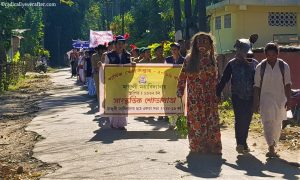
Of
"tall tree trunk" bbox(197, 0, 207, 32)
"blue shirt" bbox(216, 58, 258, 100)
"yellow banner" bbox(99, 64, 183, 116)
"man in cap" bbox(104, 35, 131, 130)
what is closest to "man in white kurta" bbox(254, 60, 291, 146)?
"blue shirt" bbox(216, 58, 258, 100)

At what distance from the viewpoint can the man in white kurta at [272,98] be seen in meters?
8.56

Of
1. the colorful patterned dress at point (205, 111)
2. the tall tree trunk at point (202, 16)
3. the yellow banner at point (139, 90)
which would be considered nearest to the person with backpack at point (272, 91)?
the colorful patterned dress at point (205, 111)

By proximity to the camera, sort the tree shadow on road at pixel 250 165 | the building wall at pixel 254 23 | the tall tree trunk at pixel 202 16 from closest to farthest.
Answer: the tree shadow on road at pixel 250 165 → the tall tree trunk at pixel 202 16 → the building wall at pixel 254 23

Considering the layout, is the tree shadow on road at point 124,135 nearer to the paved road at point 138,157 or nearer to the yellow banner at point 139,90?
the paved road at point 138,157

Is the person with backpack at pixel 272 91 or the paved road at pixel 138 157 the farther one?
the person with backpack at pixel 272 91

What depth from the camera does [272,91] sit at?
8609 mm

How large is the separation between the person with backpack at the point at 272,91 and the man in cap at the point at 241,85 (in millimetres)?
→ 164

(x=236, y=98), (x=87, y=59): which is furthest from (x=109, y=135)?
(x=87, y=59)

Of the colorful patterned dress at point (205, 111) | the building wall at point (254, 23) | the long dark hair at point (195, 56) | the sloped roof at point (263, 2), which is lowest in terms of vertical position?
the colorful patterned dress at point (205, 111)

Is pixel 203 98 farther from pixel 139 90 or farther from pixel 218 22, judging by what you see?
pixel 218 22

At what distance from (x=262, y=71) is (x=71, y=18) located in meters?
69.0

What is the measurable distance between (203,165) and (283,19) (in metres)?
16.6

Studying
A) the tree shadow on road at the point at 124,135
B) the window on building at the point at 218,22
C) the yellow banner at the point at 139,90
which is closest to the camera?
the tree shadow on road at the point at 124,135

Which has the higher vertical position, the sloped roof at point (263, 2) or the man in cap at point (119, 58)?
the sloped roof at point (263, 2)
